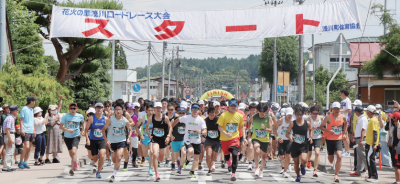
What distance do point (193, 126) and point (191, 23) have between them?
6599 mm

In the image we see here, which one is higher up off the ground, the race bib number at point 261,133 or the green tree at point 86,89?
the green tree at point 86,89

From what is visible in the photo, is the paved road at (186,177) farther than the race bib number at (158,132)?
No

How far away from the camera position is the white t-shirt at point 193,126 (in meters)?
11.2

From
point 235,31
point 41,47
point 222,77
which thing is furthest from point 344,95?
point 222,77

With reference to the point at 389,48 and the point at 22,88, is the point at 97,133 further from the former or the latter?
the point at 389,48

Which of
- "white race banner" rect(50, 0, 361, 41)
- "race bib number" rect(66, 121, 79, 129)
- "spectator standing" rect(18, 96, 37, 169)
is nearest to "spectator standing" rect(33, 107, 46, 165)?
"spectator standing" rect(18, 96, 37, 169)

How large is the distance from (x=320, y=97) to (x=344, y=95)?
121ft

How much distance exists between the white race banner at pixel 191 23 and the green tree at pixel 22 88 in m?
2.00

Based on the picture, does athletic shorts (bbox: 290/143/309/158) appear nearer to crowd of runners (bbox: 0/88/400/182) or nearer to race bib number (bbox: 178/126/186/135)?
crowd of runners (bbox: 0/88/400/182)

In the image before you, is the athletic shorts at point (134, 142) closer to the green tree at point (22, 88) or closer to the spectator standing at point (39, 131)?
the spectator standing at point (39, 131)

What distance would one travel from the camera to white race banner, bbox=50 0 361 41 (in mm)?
16312

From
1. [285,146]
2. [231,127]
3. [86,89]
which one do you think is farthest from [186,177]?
[86,89]

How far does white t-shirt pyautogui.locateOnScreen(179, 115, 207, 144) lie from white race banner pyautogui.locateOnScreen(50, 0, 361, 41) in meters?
6.13

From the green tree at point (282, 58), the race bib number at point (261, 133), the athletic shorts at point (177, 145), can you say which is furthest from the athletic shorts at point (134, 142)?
the green tree at point (282, 58)
